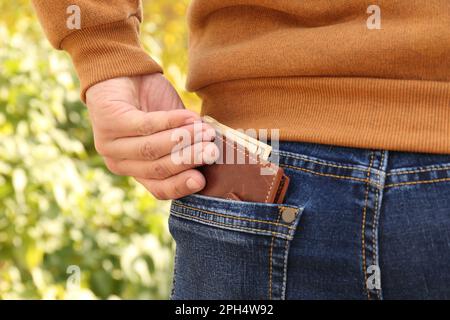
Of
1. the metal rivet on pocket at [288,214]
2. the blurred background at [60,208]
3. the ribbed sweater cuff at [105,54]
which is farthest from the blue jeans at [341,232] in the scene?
the blurred background at [60,208]

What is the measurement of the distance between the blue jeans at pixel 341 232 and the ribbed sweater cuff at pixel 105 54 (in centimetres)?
32

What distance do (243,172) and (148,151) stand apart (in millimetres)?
175

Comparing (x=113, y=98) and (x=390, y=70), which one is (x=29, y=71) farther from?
(x=390, y=70)

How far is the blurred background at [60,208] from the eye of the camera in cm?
Result: 241

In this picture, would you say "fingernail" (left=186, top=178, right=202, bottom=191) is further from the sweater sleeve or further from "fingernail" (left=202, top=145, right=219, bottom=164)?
the sweater sleeve

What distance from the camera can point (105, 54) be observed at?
124cm

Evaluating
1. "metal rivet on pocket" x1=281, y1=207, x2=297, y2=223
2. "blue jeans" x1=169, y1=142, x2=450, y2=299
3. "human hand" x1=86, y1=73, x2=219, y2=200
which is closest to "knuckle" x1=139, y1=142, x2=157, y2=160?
"human hand" x1=86, y1=73, x2=219, y2=200

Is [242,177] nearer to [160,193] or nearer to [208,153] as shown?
[208,153]

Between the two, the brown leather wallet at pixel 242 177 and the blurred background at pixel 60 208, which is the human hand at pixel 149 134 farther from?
the blurred background at pixel 60 208

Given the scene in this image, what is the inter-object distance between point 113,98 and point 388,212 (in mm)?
529

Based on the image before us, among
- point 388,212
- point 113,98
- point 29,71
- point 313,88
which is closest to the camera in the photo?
point 388,212

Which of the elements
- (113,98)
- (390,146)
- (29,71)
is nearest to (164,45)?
(29,71)

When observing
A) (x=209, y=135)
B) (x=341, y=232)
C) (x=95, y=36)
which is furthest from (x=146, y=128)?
(x=341, y=232)

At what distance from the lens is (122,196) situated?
2779 millimetres
